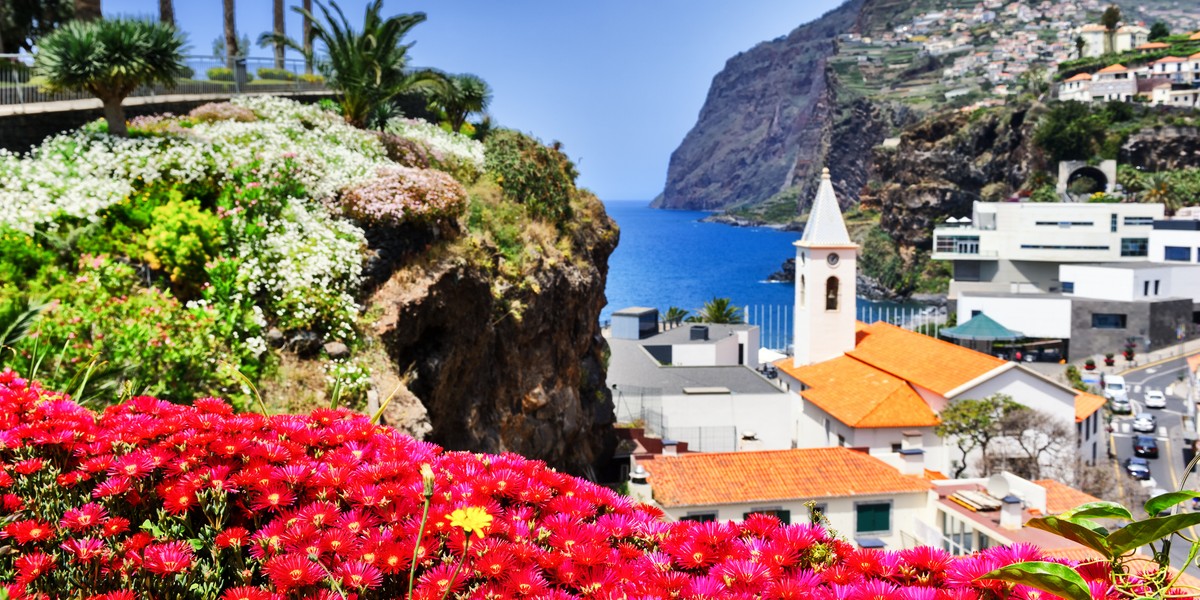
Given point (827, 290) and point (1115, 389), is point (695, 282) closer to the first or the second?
point (1115, 389)

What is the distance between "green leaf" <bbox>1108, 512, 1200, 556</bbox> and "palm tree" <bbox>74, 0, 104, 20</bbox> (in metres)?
17.3

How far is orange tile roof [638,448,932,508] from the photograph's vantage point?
71.2 feet

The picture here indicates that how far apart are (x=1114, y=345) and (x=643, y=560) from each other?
67410 mm

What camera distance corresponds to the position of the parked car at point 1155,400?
150 ft

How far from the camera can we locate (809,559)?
8.36ft

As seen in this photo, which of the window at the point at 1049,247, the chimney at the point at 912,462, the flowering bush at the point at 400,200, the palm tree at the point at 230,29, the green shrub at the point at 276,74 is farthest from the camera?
the window at the point at 1049,247

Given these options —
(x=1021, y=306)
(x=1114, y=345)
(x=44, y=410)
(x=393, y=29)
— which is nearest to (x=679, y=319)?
(x=1021, y=306)

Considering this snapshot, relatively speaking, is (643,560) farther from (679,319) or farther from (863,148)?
(863,148)

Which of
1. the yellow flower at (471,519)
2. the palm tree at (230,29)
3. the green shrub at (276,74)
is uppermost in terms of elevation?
the palm tree at (230,29)

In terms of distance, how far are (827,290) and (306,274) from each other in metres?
30.1

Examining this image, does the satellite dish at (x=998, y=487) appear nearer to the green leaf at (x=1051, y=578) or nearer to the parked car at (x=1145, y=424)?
the green leaf at (x=1051, y=578)

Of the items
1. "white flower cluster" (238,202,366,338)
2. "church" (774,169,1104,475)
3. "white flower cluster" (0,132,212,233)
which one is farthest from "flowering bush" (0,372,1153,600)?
"church" (774,169,1104,475)

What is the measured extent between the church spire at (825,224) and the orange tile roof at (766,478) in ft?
47.5

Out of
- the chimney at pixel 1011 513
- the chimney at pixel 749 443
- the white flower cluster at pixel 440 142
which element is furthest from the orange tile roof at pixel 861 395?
the white flower cluster at pixel 440 142
